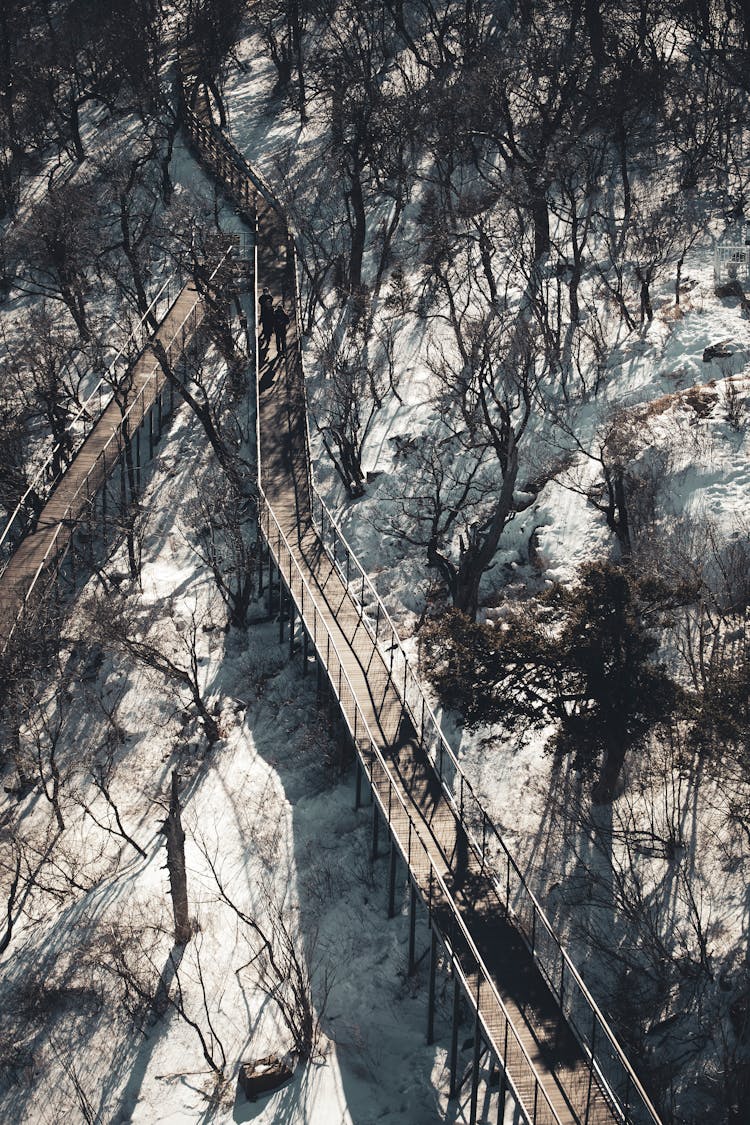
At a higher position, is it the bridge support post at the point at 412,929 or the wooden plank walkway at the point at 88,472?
the wooden plank walkway at the point at 88,472

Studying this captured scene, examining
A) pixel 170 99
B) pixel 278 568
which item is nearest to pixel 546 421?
pixel 278 568

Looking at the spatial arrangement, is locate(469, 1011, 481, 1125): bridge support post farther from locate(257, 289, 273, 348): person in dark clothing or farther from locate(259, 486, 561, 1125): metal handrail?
locate(257, 289, 273, 348): person in dark clothing

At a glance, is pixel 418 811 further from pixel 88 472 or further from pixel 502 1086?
pixel 88 472

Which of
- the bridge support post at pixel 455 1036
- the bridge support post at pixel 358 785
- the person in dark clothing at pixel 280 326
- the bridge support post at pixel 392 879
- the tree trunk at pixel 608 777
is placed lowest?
the bridge support post at pixel 455 1036

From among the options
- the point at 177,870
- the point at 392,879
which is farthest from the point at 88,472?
the point at 392,879

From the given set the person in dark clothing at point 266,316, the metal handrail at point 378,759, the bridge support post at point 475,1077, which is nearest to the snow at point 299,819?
the bridge support post at point 475,1077

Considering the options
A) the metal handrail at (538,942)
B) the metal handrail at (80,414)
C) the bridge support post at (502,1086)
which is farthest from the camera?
the metal handrail at (80,414)

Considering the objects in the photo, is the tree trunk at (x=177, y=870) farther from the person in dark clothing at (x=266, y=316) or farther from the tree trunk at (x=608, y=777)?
the person in dark clothing at (x=266, y=316)
